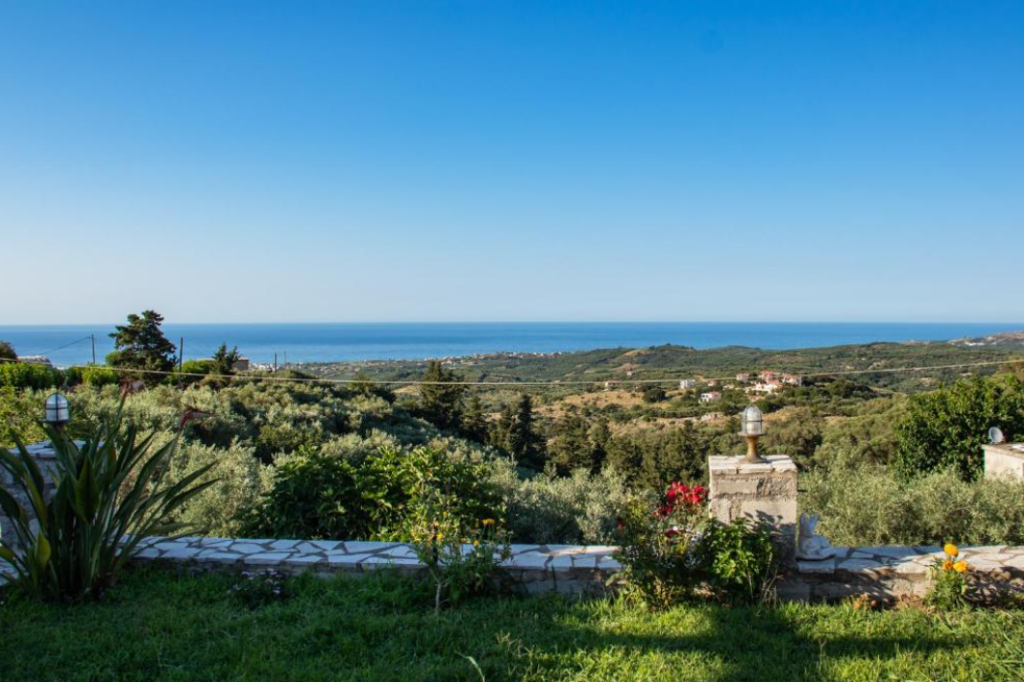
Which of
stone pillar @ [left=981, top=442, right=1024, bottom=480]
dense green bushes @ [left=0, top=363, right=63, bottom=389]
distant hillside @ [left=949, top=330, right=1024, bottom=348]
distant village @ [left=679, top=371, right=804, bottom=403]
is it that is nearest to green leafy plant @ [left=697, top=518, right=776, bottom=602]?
stone pillar @ [left=981, top=442, right=1024, bottom=480]

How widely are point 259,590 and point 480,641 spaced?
Answer: 5.00 ft

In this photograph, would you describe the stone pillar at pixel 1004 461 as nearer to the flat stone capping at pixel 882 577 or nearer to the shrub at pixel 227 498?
the flat stone capping at pixel 882 577

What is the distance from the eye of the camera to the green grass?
2855 mm

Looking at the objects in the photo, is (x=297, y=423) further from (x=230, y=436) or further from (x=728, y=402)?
(x=728, y=402)

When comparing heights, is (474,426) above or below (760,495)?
below

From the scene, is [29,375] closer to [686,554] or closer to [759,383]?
[686,554]

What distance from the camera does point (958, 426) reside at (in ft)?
34.1

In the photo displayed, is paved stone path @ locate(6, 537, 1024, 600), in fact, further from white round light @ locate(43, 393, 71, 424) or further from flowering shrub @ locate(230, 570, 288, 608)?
white round light @ locate(43, 393, 71, 424)

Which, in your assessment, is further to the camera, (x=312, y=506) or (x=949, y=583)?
(x=312, y=506)

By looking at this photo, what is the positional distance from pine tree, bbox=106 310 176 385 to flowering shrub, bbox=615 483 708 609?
2019 cm

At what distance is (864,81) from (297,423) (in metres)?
12.7

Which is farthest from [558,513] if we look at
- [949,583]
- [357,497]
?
[949,583]

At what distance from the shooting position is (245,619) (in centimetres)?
345

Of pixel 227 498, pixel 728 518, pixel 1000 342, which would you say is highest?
pixel 1000 342
